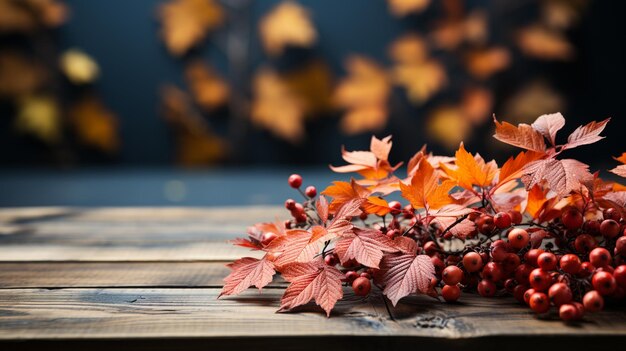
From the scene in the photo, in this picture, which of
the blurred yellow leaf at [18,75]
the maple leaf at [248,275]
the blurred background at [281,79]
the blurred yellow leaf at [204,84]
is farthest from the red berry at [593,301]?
the blurred yellow leaf at [18,75]

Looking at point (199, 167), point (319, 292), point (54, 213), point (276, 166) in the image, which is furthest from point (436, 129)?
point (319, 292)

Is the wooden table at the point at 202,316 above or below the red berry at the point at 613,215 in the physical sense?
below

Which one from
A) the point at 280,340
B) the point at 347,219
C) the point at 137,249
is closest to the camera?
the point at 280,340

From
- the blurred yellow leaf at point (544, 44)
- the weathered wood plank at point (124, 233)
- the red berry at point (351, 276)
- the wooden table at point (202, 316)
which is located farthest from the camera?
the blurred yellow leaf at point (544, 44)

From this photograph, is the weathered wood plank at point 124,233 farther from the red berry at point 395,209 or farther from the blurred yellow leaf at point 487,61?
the blurred yellow leaf at point 487,61

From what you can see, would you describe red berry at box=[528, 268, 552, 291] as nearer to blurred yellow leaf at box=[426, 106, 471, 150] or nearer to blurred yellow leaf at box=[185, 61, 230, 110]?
blurred yellow leaf at box=[426, 106, 471, 150]

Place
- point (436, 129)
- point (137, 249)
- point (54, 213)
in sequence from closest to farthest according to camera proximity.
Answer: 1. point (137, 249)
2. point (54, 213)
3. point (436, 129)

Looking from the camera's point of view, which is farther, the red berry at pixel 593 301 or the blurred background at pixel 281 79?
the blurred background at pixel 281 79

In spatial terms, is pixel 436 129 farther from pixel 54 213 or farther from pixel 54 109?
pixel 54 213

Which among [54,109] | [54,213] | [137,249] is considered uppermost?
[54,109]
